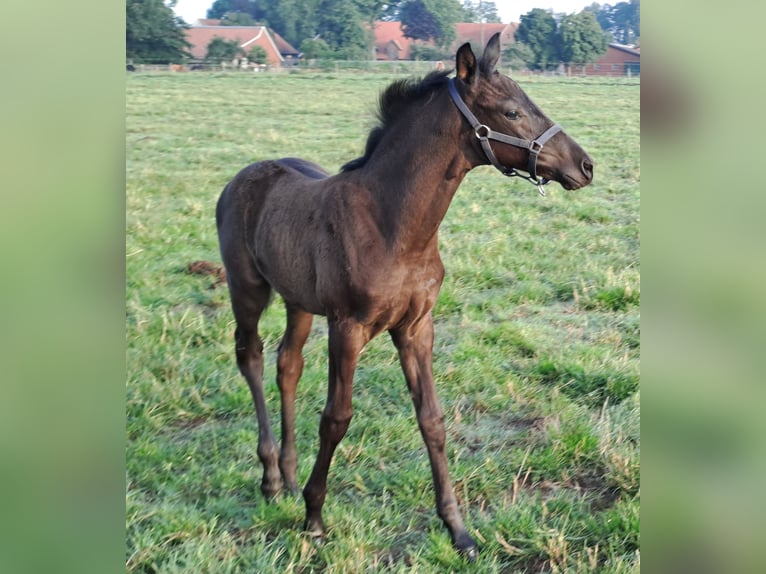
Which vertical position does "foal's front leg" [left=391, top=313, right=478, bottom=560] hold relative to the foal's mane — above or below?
below

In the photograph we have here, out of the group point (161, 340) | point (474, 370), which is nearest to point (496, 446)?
point (474, 370)

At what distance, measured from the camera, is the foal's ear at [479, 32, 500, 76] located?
104 inches

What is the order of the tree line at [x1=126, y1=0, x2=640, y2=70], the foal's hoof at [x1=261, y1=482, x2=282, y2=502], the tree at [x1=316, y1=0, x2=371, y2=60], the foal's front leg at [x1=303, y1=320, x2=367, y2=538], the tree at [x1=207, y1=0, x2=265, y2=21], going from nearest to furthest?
the foal's front leg at [x1=303, y1=320, x2=367, y2=538]
the foal's hoof at [x1=261, y1=482, x2=282, y2=502]
the tree at [x1=207, y1=0, x2=265, y2=21]
the tree line at [x1=126, y1=0, x2=640, y2=70]
the tree at [x1=316, y1=0, x2=371, y2=60]

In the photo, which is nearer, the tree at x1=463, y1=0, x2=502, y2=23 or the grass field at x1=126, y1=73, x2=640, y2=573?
the grass field at x1=126, y1=73, x2=640, y2=573

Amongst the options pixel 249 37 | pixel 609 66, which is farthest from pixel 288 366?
pixel 609 66

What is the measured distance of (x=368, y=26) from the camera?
8.12m

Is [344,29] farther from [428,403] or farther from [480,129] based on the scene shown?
[428,403]

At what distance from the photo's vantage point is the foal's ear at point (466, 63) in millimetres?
2568

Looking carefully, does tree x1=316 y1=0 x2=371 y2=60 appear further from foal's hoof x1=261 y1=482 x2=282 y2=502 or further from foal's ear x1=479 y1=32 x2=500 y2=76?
foal's hoof x1=261 y1=482 x2=282 y2=502

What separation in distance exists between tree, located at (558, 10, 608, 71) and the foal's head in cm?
736

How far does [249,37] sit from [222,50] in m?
1.35

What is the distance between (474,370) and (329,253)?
1965mm

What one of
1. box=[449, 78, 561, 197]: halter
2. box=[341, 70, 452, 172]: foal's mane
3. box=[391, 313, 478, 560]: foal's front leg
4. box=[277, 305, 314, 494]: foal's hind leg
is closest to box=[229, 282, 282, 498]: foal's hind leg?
box=[277, 305, 314, 494]: foal's hind leg

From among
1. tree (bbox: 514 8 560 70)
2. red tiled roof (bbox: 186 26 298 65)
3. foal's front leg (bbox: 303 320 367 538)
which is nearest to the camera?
foal's front leg (bbox: 303 320 367 538)
